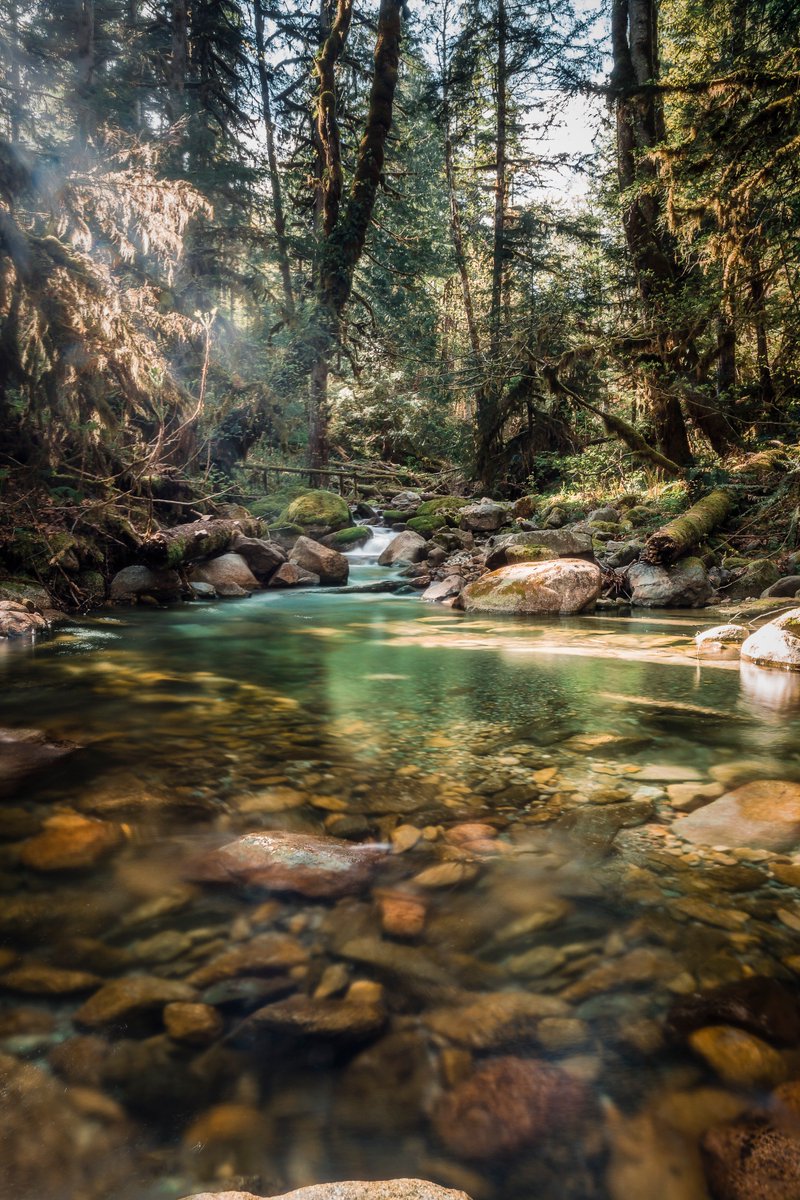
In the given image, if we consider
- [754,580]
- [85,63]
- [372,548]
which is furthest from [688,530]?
[85,63]

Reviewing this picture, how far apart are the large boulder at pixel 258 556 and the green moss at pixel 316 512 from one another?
2841mm

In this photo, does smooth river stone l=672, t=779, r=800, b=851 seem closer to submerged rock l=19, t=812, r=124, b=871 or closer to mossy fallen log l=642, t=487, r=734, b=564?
submerged rock l=19, t=812, r=124, b=871

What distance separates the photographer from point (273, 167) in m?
17.5

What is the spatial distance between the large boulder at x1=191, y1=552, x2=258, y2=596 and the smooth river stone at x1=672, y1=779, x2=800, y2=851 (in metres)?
8.44

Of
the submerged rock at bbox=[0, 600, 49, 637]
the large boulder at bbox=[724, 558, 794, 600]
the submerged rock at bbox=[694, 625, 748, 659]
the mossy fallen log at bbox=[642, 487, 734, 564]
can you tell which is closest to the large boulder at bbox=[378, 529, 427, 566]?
the mossy fallen log at bbox=[642, 487, 734, 564]

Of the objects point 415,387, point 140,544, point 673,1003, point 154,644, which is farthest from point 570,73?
point 673,1003

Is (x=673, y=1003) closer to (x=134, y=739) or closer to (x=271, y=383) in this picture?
(x=134, y=739)

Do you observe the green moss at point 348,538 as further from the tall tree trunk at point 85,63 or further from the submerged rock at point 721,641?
the tall tree trunk at point 85,63

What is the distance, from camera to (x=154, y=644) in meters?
5.78

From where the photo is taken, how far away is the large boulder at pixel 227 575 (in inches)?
393

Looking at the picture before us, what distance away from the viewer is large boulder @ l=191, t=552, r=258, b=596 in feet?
32.7

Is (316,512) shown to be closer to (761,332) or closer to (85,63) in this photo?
(761,332)

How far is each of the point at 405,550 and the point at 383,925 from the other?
36.6 ft

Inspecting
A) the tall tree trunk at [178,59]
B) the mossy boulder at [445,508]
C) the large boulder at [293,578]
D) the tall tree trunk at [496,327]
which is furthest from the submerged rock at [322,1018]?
the tall tree trunk at [178,59]
